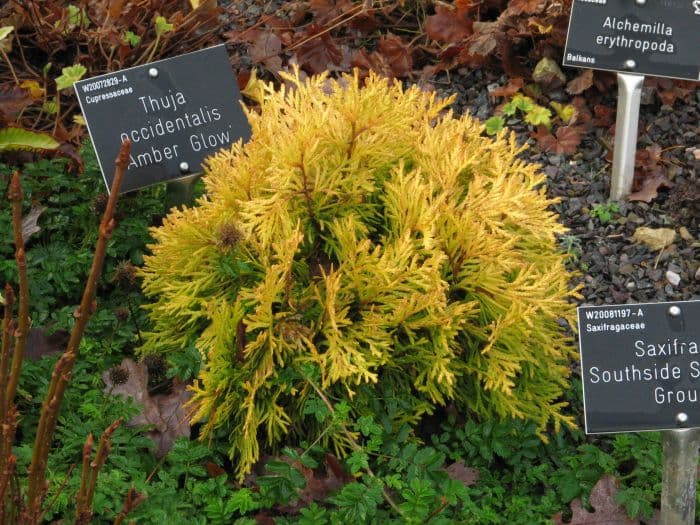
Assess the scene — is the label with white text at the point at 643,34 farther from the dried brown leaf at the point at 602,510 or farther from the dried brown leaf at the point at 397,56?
the dried brown leaf at the point at 602,510

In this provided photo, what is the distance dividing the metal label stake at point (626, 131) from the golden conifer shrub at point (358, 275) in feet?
3.19

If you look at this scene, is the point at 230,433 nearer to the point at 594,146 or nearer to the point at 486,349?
the point at 486,349

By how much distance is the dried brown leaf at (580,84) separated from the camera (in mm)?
3795

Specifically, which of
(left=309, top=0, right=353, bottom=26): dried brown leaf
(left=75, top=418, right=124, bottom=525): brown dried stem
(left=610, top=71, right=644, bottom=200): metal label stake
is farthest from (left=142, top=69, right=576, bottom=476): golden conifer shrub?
(left=309, top=0, right=353, bottom=26): dried brown leaf

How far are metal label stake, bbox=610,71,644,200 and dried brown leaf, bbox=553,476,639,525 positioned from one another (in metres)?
1.33

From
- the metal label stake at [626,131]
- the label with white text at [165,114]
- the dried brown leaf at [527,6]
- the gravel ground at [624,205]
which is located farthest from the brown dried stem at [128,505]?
the dried brown leaf at [527,6]

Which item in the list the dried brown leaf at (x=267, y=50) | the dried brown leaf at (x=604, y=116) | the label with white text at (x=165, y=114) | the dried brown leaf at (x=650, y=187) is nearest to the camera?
the label with white text at (x=165, y=114)

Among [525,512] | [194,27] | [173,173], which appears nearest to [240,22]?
[194,27]

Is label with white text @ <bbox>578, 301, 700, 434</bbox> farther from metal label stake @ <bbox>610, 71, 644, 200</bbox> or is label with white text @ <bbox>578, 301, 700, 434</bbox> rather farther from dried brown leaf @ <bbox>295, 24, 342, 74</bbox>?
dried brown leaf @ <bbox>295, 24, 342, 74</bbox>

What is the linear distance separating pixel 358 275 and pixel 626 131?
1.50 m

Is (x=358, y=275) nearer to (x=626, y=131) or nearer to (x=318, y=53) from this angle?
(x=626, y=131)

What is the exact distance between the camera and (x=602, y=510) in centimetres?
250

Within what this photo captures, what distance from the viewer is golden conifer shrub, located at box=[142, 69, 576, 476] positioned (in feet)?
7.77

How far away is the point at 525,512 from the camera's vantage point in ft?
8.10
